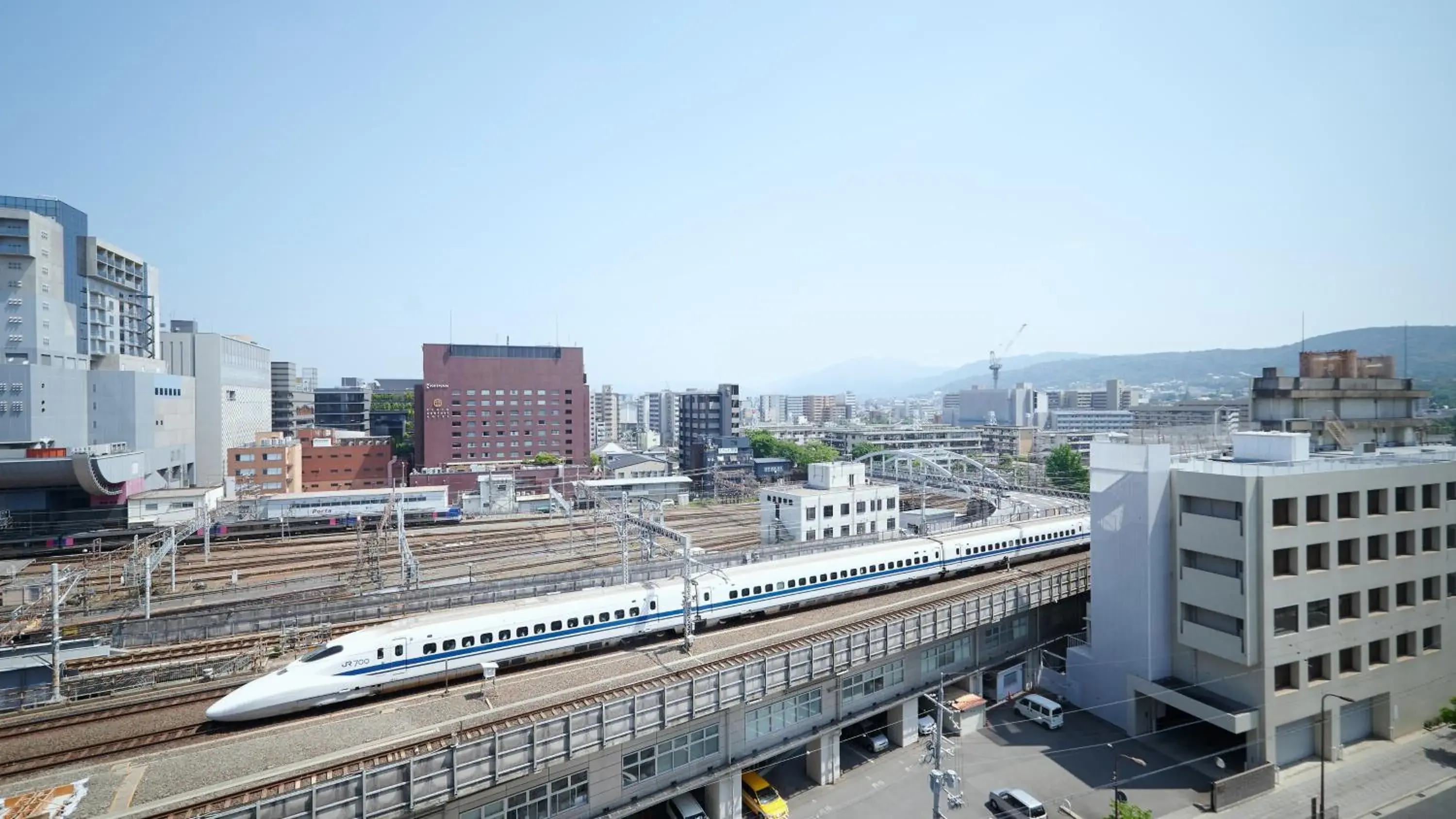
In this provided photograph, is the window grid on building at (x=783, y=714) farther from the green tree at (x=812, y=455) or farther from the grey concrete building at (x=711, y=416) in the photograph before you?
the grey concrete building at (x=711, y=416)

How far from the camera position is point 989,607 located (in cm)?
2434

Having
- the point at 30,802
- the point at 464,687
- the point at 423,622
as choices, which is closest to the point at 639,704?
the point at 464,687

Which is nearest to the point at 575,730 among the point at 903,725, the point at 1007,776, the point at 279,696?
the point at 279,696

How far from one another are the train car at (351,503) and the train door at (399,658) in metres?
33.8

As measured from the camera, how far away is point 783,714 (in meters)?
19.7

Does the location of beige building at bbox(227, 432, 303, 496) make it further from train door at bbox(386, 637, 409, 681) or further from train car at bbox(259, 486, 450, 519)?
train door at bbox(386, 637, 409, 681)

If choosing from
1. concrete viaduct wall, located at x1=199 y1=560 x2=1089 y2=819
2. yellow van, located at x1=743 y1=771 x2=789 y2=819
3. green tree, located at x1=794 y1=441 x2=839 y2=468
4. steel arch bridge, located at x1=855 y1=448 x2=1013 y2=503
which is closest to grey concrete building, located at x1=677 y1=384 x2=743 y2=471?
green tree, located at x1=794 y1=441 x2=839 y2=468

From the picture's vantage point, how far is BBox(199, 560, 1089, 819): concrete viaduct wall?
1277 centimetres

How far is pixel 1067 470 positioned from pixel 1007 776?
195 feet

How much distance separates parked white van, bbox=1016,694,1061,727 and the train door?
19681mm

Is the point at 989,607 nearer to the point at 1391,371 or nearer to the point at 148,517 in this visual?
the point at 1391,371

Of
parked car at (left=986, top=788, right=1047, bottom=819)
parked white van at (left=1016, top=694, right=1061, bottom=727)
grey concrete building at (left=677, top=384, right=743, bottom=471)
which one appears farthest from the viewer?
grey concrete building at (left=677, top=384, right=743, bottom=471)

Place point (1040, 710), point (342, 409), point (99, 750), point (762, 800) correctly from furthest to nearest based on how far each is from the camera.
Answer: point (342, 409), point (1040, 710), point (762, 800), point (99, 750)

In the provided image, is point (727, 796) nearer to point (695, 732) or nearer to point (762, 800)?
point (762, 800)
